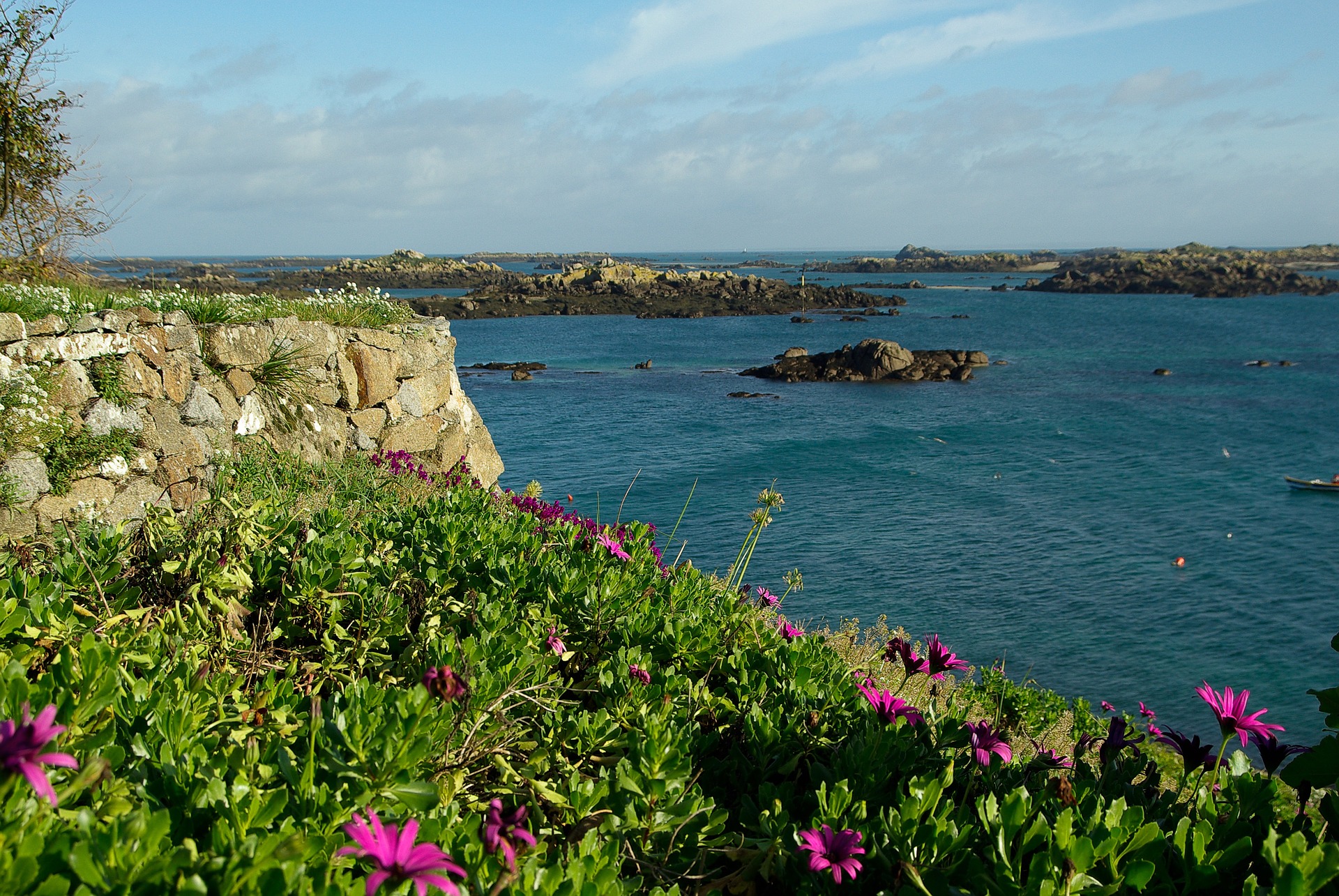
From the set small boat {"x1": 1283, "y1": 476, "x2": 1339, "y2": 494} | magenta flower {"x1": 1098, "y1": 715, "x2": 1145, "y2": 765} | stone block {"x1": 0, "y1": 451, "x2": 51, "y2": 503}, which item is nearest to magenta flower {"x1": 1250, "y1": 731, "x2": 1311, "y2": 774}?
magenta flower {"x1": 1098, "y1": 715, "x2": 1145, "y2": 765}

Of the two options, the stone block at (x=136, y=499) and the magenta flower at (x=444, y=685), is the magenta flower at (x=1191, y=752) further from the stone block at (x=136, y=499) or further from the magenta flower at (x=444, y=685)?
the stone block at (x=136, y=499)

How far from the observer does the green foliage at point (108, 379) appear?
5355 millimetres

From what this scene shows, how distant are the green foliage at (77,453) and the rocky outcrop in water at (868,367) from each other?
28.7m

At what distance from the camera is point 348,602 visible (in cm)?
266

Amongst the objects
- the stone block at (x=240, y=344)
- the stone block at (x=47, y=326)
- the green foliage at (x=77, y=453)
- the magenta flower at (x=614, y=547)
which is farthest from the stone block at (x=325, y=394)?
the magenta flower at (x=614, y=547)

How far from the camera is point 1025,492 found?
59.2ft

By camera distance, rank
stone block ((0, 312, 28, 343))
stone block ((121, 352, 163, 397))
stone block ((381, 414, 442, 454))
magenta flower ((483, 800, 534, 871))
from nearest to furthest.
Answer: magenta flower ((483, 800, 534, 871)) → stone block ((0, 312, 28, 343)) → stone block ((121, 352, 163, 397)) → stone block ((381, 414, 442, 454))

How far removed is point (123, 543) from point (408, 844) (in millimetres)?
2167

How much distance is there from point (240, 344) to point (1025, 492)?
16468 millimetres

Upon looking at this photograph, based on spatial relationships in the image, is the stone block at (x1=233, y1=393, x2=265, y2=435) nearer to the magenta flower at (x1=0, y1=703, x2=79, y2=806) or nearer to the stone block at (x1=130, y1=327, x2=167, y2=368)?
the stone block at (x1=130, y1=327, x2=167, y2=368)

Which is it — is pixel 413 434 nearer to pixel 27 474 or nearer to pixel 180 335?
pixel 180 335

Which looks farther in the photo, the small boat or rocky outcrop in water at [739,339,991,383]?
rocky outcrop in water at [739,339,991,383]

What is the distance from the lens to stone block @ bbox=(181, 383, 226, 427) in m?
5.83

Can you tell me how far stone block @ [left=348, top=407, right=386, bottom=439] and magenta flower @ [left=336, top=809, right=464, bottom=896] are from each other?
6762 millimetres
